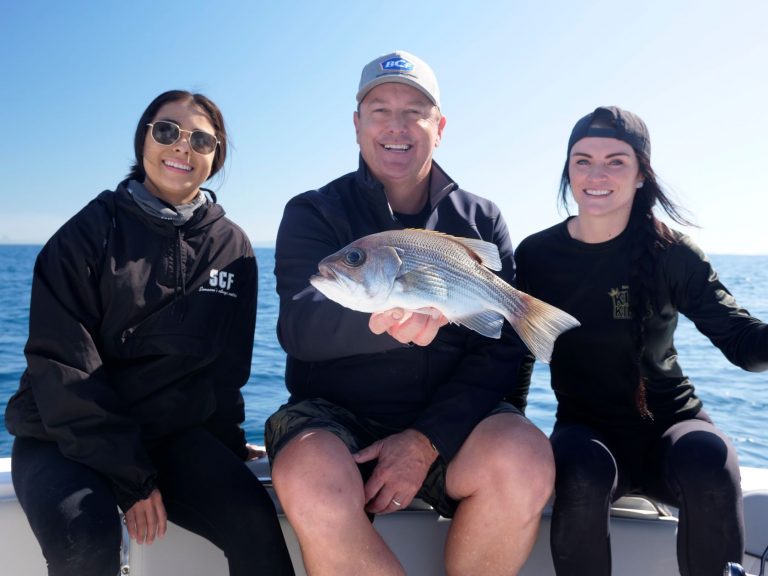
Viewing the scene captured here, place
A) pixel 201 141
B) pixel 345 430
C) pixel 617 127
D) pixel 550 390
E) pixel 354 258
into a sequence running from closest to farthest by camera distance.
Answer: pixel 354 258 < pixel 345 430 < pixel 201 141 < pixel 617 127 < pixel 550 390

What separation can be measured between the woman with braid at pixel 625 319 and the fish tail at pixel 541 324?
0.59 metres

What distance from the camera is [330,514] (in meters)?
2.36

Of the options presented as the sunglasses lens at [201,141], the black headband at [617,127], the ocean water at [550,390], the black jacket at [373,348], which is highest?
the black headband at [617,127]

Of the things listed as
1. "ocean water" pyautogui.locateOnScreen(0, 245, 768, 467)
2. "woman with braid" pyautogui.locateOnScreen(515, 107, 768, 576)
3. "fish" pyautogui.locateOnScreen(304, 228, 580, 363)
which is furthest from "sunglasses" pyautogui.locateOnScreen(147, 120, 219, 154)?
"ocean water" pyautogui.locateOnScreen(0, 245, 768, 467)

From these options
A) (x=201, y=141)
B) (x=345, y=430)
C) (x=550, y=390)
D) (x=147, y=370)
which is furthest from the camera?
(x=550, y=390)

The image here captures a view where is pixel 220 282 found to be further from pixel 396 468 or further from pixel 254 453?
pixel 396 468

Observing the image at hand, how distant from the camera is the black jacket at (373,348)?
2.75 m

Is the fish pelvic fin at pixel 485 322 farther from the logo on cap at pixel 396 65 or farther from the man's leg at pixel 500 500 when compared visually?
the logo on cap at pixel 396 65

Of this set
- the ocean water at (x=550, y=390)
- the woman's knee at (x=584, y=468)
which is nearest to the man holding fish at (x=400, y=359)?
the woman's knee at (x=584, y=468)

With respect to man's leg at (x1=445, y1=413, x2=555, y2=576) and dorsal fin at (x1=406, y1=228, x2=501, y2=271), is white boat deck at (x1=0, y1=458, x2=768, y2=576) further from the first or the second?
dorsal fin at (x1=406, y1=228, x2=501, y2=271)

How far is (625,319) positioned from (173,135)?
99.7 inches

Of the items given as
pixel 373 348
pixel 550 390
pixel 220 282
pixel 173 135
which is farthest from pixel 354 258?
pixel 550 390

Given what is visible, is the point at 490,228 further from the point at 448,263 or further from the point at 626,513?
the point at 626,513

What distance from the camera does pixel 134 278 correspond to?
2912mm
